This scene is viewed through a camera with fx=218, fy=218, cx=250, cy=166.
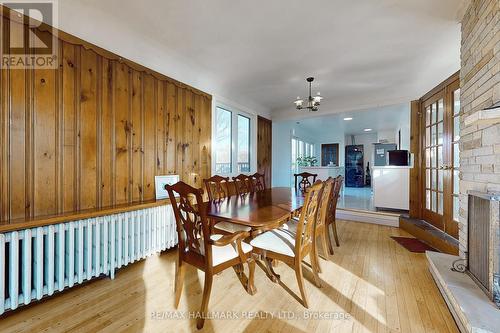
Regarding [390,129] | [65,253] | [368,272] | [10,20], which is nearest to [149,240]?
[65,253]

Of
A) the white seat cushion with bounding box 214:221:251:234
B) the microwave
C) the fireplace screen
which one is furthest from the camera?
the microwave

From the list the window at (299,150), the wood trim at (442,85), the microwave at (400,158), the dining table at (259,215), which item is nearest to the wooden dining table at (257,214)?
the dining table at (259,215)

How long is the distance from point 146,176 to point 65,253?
1.03 m

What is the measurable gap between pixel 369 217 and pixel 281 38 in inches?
143

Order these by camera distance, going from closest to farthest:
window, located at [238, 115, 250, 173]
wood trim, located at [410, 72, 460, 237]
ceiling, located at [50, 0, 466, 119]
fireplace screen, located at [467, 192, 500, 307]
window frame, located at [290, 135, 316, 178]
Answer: fireplace screen, located at [467, 192, 500, 307]
ceiling, located at [50, 0, 466, 119]
wood trim, located at [410, 72, 460, 237]
window, located at [238, 115, 250, 173]
window frame, located at [290, 135, 316, 178]

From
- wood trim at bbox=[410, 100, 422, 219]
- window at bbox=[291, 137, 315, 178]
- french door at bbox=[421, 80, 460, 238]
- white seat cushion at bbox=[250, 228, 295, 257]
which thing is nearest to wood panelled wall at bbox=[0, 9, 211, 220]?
white seat cushion at bbox=[250, 228, 295, 257]

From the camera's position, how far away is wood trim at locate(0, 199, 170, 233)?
1.53m

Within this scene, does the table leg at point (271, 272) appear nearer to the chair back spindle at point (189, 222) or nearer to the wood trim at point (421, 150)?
the chair back spindle at point (189, 222)

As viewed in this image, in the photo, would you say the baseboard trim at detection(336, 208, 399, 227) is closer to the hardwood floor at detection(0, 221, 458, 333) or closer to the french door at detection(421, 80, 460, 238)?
the french door at detection(421, 80, 460, 238)

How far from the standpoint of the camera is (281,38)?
250cm

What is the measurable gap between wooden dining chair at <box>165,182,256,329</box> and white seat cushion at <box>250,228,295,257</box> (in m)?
0.11

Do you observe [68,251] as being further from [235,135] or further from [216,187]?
[235,135]

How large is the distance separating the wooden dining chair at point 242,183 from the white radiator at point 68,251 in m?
1.15

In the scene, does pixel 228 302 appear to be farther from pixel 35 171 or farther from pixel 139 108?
pixel 139 108
